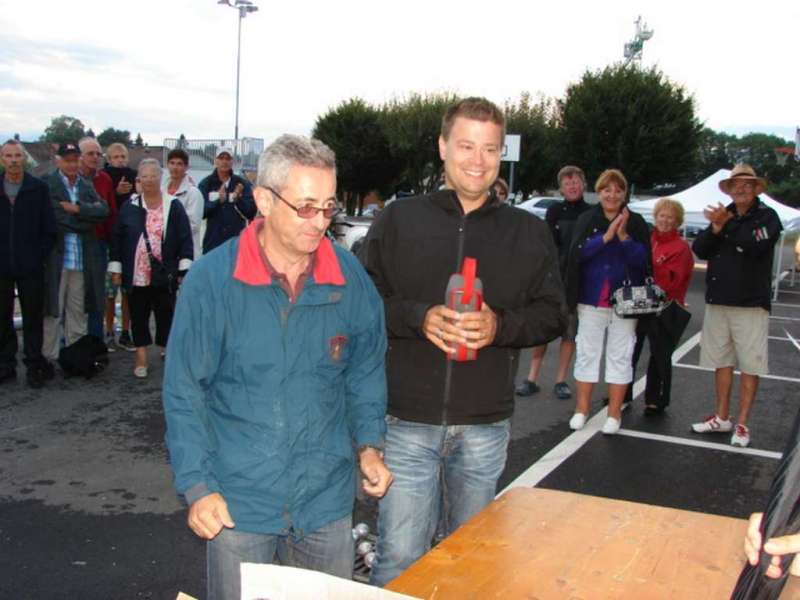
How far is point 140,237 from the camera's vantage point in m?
7.48

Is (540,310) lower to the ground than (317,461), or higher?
higher

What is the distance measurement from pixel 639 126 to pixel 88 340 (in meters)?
33.9

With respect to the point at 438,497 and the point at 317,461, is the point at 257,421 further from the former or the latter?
the point at 438,497

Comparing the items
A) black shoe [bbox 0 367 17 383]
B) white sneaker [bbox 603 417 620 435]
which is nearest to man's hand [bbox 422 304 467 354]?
white sneaker [bbox 603 417 620 435]

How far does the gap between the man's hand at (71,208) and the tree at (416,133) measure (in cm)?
3790

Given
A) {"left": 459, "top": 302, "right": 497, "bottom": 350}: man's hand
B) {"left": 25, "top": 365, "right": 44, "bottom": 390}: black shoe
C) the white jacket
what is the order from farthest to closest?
the white jacket
{"left": 25, "top": 365, "right": 44, "bottom": 390}: black shoe
{"left": 459, "top": 302, "right": 497, "bottom": 350}: man's hand

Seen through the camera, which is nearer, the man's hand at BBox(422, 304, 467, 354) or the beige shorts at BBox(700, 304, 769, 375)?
the man's hand at BBox(422, 304, 467, 354)

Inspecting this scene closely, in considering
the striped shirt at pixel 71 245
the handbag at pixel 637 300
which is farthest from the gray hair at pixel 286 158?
the striped shirt at pixel 71 245

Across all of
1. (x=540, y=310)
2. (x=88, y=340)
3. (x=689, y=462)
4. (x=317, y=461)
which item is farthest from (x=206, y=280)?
(x=88, y=340)

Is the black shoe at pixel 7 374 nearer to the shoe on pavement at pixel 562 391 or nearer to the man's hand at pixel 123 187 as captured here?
the man's hand at pixel 123 187

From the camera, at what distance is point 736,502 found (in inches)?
202

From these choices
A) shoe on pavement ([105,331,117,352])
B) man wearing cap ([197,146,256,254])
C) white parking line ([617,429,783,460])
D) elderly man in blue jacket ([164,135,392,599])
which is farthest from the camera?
man wearing cap ([197,146,256,254])

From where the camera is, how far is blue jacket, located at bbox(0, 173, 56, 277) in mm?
7016

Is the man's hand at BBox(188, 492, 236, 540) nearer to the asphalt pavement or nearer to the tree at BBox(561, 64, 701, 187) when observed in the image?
the asphalt pavement
